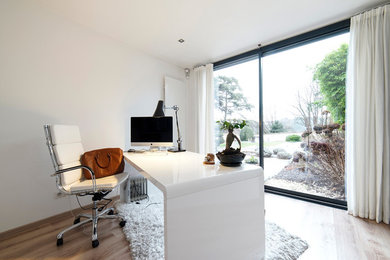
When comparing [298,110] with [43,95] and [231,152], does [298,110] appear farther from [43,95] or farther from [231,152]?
[43,95]

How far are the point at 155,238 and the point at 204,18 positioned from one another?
8.35ft

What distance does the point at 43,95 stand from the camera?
1.95 meters

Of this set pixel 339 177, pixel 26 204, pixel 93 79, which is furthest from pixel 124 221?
pixel 339 177

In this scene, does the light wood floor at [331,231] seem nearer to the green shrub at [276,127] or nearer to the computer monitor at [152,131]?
the green shrub at [276,127]

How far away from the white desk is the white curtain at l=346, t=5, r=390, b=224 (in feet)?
5.14

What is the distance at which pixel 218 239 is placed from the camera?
0.97 metres

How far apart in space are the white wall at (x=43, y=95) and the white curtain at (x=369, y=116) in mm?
3105

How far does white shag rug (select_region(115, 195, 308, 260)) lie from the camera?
4.41ft

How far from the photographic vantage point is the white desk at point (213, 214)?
0.82 m

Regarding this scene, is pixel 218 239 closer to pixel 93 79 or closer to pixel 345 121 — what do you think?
pixel 345 121

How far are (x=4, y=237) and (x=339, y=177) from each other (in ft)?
12.7

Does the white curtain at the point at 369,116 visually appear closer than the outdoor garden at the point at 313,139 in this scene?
Yes

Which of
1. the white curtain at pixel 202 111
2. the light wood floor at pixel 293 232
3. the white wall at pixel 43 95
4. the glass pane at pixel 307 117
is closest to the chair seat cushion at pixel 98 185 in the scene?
the light wood floor at pixel 293 232

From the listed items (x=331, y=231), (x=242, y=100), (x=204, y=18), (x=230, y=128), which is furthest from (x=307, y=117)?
(x=204, y=18)
